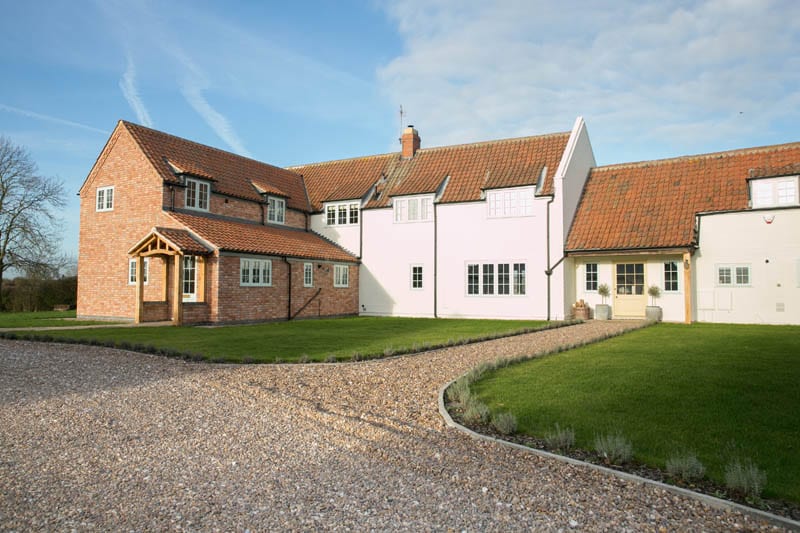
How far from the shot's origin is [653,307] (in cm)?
2106

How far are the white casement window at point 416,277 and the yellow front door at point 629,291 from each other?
840 cm

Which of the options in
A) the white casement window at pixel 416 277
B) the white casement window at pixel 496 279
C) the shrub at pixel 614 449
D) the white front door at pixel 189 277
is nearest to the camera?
the shrub at pixel 614 449

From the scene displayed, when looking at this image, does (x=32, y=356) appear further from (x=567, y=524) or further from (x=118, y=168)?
(x=118, y=168)

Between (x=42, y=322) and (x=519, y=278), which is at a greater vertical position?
(x=519, y=278)

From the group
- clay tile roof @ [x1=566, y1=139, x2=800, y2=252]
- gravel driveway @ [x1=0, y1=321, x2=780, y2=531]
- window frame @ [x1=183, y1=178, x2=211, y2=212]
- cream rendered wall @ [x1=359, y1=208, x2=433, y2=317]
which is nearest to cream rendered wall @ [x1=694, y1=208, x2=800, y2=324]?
clay tile roof @ [x1=566, y1=139, x2=800, y2=252]

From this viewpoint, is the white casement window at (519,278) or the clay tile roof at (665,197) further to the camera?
the white casement window at (519,278)

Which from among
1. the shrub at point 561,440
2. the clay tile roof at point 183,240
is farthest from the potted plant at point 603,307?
the shrub at point 561,440

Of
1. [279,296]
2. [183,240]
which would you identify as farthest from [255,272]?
[183,240]

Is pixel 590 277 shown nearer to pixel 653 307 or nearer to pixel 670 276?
pixel 653 307

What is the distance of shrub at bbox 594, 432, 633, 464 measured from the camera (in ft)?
16.3

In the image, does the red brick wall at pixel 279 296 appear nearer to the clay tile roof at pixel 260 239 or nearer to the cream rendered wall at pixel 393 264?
the clay tile roof at pixel 260 239

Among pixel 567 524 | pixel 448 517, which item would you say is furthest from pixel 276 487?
pixel 567 524

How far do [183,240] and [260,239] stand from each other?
3.82 meters

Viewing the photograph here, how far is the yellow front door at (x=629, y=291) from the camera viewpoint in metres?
21.6
